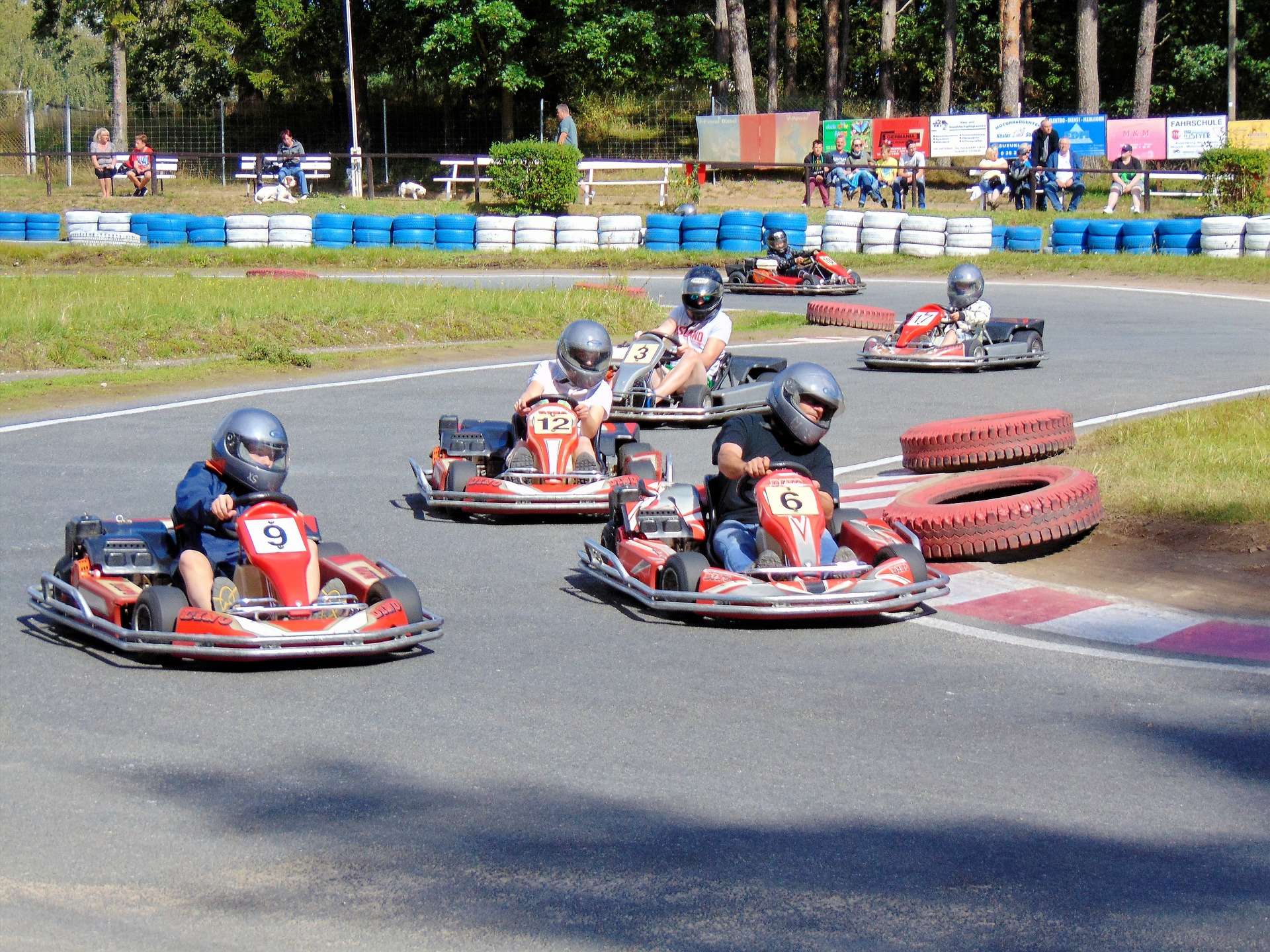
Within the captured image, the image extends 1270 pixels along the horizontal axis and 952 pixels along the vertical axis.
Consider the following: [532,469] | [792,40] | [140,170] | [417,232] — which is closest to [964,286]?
[532,469]

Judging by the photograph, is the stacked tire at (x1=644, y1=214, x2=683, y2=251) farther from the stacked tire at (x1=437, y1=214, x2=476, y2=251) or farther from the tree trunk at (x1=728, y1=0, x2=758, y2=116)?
the tree trunk at (x1=728, y1=0, x2=758, y2=116)

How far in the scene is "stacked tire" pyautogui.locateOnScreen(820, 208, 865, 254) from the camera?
87.8ft

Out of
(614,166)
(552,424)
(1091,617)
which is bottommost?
(1091,617)

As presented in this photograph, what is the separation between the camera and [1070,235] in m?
25.3

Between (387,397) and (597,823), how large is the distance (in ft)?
30.8

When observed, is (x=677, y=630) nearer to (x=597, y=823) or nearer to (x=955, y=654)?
(x=955, y=654)

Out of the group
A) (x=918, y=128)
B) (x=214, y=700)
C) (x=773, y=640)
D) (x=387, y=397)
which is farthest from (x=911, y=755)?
(x=918, y=128)

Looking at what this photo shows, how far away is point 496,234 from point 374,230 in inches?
88.0

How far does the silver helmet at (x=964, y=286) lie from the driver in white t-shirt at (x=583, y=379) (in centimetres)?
590

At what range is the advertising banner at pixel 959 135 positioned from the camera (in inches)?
1422

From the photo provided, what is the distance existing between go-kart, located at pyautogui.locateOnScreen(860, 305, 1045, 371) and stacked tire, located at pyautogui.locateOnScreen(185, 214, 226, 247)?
651 inches

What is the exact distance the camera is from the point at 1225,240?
947 inches

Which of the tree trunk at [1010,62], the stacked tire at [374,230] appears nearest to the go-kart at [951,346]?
the stacked tire at [374,230]

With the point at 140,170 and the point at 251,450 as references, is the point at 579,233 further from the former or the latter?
the point at 251,450
